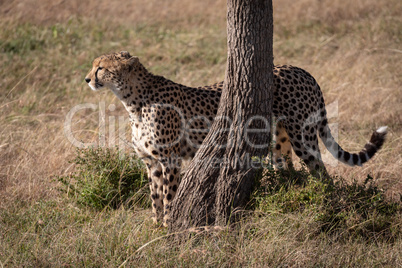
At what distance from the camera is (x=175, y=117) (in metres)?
3.76

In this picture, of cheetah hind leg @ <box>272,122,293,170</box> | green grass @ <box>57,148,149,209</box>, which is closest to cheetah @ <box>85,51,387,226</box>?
cheetah hind leg @ <box>272,122,293,170</box>

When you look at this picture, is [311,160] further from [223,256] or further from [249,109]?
[223,256]

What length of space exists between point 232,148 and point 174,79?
3.40 metres

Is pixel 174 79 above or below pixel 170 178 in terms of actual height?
above

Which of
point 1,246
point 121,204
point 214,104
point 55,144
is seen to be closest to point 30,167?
point 55,144

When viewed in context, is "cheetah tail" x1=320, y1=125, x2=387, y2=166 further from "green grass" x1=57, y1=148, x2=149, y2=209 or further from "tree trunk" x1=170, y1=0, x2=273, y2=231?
"green grass" x1=57, y1=148, x2=149, y2=209

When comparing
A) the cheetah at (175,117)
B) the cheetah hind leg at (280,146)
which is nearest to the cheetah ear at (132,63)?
the cheetah at (175,117)

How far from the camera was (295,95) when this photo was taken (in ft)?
12.0

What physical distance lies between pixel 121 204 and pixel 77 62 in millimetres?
3584

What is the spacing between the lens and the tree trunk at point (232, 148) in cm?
319

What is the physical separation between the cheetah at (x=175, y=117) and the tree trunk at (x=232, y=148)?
36 cm

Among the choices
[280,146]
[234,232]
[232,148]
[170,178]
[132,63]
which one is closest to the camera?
[234,232]

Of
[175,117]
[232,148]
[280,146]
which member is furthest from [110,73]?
[280,146]

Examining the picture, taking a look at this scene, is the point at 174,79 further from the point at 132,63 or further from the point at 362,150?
the point at 362,150
